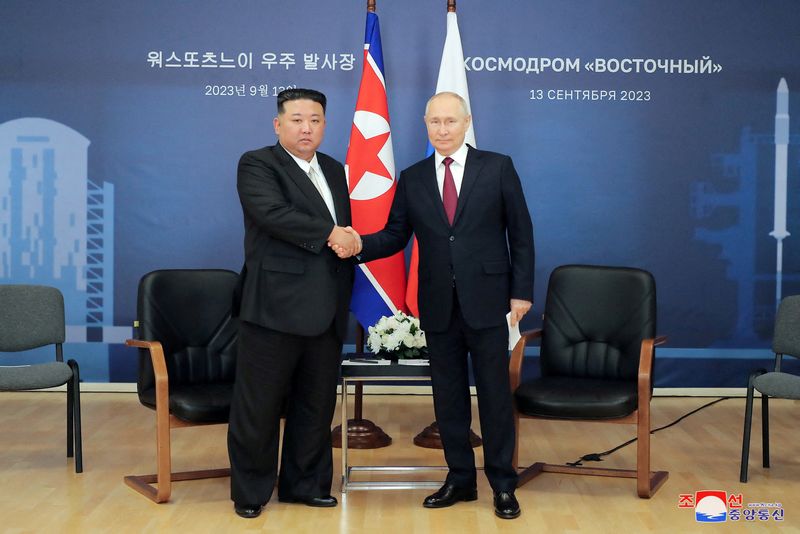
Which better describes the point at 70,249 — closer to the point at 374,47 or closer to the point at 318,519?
the point at 374,47

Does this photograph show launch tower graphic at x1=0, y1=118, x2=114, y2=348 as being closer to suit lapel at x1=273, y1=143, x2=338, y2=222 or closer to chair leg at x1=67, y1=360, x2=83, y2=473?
chair leg at x1=67, y1=360, x2=83, y2=473

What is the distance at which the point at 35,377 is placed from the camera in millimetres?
4465

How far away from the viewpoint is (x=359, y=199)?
533cm

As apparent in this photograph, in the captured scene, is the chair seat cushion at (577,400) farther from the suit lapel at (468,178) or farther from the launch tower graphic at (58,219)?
the launch tower graphic at (58,219)

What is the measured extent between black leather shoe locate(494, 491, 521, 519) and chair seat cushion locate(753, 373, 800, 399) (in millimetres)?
1402

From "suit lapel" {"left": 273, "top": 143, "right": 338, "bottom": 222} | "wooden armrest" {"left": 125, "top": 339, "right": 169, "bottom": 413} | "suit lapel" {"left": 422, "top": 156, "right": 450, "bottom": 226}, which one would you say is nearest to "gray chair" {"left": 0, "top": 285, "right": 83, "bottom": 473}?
"wooden armrest" {"left": 125, "top": 339, "right": 169, "bottom": 413}

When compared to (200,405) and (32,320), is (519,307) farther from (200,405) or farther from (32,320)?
(32,320)

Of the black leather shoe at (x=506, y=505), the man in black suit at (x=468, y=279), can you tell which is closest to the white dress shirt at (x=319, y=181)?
the man in black suit at (x=468, y=279)

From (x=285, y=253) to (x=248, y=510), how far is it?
105 centimetres

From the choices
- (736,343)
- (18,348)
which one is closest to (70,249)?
(18,348)

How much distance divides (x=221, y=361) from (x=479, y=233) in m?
1.46

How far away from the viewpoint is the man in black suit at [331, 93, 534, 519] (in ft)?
12.2

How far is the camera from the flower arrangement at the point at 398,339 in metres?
4.35

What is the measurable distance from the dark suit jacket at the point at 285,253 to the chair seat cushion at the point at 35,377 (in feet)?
4.09
